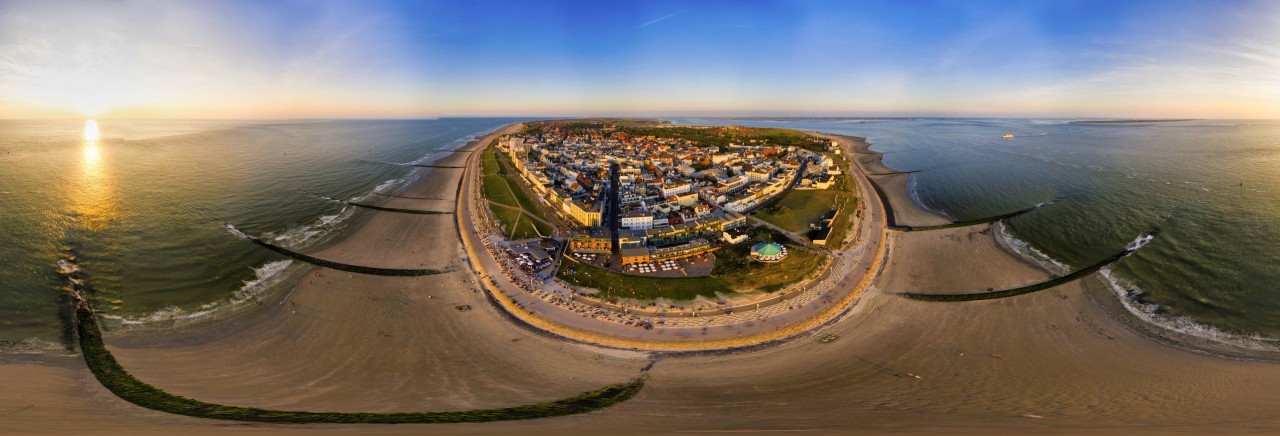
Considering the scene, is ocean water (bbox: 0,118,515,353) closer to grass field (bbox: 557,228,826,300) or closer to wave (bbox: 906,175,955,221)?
grass field (bbox: 557,228,826,300)

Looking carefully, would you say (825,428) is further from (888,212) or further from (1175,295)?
(888,212)

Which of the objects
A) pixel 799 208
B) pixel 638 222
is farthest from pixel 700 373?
pixel 799 208

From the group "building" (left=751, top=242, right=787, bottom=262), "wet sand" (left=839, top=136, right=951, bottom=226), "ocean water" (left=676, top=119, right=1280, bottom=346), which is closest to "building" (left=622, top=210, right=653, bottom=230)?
"building" (left=751, top=242, right=787, bottom=262)

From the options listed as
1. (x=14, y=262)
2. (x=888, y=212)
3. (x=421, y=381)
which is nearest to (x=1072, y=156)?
(x=888, y=212)

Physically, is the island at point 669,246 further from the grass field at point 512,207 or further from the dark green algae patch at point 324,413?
the dark green algae patch at point 324,413

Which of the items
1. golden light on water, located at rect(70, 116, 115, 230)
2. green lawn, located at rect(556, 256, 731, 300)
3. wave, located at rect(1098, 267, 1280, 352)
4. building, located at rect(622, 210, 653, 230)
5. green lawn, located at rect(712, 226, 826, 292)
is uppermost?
golden light on water, located at rect(70, 116, 115, 230)

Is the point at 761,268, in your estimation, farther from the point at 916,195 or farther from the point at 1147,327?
the point at 916,195

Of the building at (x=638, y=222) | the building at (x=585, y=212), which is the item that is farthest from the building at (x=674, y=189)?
the building at (x=638, y=222)
